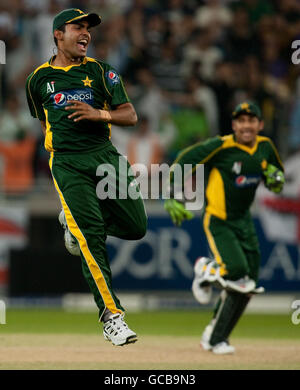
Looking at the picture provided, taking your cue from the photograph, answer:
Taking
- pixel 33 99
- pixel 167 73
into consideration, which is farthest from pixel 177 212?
pixel 167 73

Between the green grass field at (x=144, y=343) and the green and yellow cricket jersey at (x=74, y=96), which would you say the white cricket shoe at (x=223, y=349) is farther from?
the green and yellow cricket jersey at (x=74, y=96)

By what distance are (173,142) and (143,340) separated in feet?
14.5

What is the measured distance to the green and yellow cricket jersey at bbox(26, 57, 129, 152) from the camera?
6766mm

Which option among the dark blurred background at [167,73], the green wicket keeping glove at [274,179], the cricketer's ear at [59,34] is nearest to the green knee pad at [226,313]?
the green wicket keeping glove at [274,179]

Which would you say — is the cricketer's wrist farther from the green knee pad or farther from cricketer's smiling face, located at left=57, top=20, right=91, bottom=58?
the green knee pad

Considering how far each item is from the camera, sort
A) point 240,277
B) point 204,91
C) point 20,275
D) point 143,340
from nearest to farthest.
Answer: point 240,277, point 143,340, point 20,275, point 204,91

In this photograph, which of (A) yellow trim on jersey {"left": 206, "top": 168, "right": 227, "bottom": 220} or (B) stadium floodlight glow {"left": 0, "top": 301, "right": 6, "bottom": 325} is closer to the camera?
(A) yellow trim on jersey {"left": 206, "top": 168, "right": 227, "bottom": 220}

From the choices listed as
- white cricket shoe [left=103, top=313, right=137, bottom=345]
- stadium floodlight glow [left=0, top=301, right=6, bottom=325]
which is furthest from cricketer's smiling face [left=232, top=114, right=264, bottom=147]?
stadium floodlight glow [left=0, top=301, right=6, bottom=325]

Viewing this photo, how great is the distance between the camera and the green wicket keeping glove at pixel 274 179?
8.43 meters

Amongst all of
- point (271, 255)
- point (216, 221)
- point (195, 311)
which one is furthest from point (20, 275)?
point (216, 221)

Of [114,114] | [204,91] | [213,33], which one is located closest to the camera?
[114,114]

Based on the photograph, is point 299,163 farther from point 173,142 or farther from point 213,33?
point 213,33

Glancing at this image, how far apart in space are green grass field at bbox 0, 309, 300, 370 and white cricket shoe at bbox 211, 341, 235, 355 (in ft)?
0.25

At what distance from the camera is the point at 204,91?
13844mm
